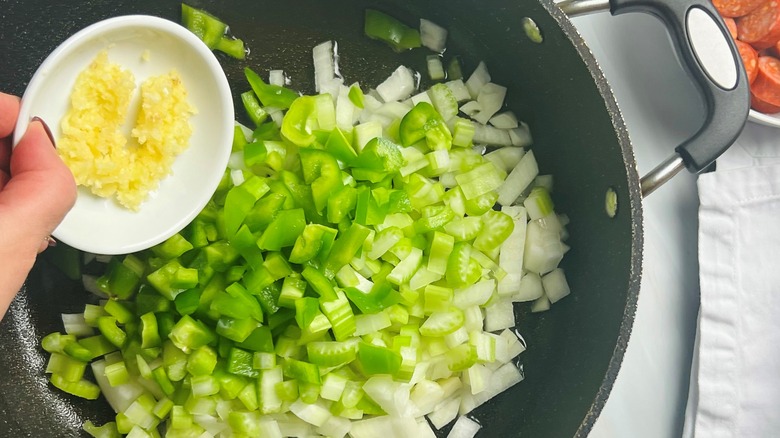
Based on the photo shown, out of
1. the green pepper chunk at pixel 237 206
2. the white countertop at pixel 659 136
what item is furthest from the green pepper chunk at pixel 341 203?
the white countertop at pixel 659 136

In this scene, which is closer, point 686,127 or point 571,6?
point 571,6

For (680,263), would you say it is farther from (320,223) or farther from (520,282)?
(320,223)

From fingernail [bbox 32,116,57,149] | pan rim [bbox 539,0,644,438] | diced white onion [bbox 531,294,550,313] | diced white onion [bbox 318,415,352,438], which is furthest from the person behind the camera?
diced white onion [bbox 531,294,550,313]

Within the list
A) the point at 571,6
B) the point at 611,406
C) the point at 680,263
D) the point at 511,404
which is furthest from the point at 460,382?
the point at 571,6

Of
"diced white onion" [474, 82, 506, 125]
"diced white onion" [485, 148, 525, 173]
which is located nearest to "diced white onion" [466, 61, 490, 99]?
"diced white onion" [474, 82, 506, 125]

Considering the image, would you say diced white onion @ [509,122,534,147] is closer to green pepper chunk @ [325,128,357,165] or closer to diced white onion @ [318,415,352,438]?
green pepper chunk @ [325,128,357,165]
